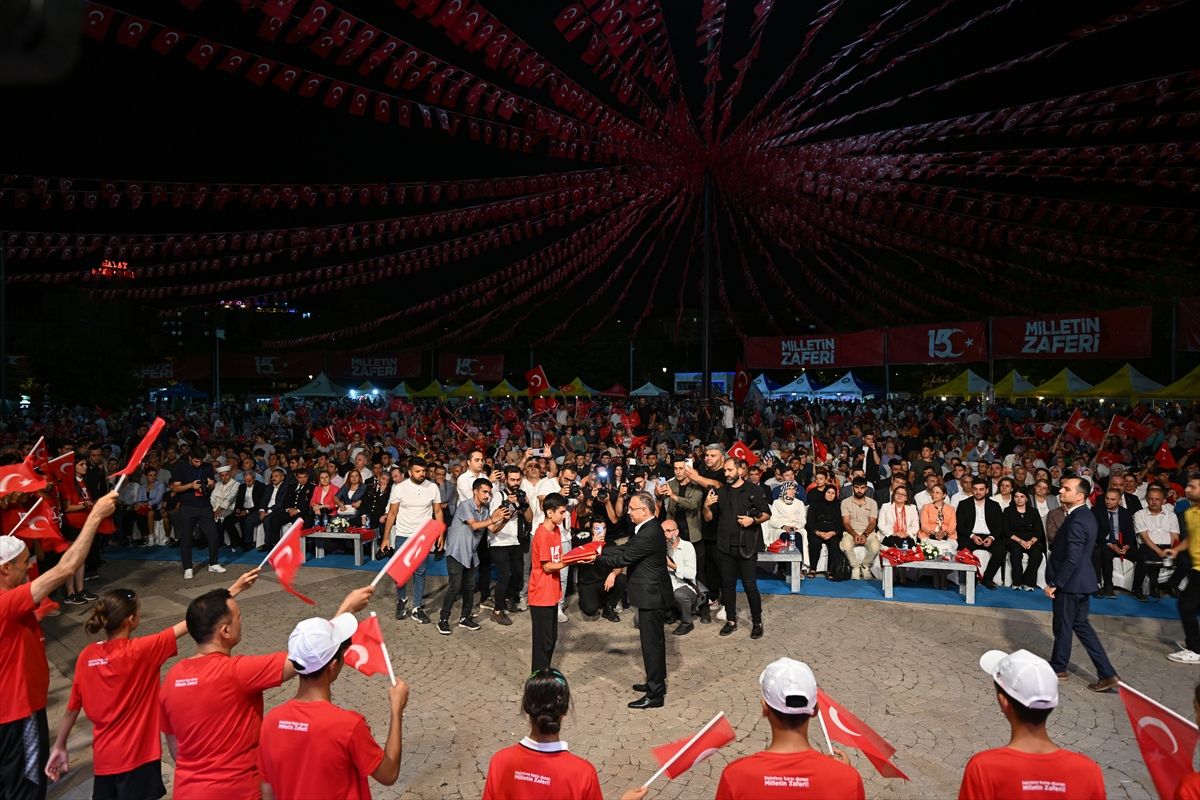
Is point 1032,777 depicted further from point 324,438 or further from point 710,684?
point 324,438

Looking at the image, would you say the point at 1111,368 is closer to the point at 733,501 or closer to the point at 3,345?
the point at 733,501

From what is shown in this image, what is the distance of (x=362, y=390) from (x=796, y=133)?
30.6 m

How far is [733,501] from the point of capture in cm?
793

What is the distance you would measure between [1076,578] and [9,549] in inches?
300

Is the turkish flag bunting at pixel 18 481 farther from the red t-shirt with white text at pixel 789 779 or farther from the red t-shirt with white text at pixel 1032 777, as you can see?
the red t-shirt with white text at pixel 1032 777

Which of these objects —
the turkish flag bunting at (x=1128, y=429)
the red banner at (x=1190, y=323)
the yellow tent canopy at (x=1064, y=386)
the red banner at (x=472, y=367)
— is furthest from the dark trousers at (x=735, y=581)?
the red banner at (x=472, y=367)

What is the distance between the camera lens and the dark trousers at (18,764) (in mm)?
3766

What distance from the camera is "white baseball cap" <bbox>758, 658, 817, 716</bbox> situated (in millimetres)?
2572

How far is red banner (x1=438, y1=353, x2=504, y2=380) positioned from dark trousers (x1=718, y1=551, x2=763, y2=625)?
32650 millimetres

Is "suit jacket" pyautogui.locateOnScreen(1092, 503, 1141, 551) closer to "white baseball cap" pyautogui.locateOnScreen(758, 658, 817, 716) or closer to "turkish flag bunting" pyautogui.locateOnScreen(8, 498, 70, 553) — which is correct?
"white baseball cap" pyautogui.locateOnScreen(758, 658, 817, 716)

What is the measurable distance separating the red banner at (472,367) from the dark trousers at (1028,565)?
32.1m

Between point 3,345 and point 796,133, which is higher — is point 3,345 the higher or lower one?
the lower one

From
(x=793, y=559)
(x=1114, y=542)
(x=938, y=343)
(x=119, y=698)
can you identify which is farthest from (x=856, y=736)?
(x=938, y=343)

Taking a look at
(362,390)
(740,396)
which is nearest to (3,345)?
(362,390)
